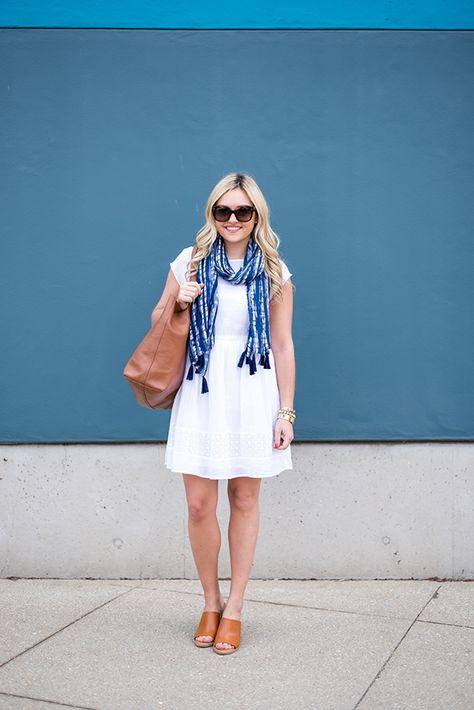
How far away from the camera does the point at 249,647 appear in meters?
3.66

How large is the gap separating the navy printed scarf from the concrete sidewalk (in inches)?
45.9

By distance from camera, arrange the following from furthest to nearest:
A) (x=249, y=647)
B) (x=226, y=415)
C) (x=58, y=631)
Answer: (x=58, y=631), (x=249, y=647), (x=226, y=415)

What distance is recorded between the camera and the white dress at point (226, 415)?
353 cm

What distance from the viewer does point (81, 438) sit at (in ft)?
14.9

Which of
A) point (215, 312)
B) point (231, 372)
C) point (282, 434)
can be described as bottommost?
point (282, 434)

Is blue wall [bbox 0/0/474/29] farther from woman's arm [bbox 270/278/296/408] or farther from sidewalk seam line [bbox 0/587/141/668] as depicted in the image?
sidewalk seam line [bbox 0/587/141/668]

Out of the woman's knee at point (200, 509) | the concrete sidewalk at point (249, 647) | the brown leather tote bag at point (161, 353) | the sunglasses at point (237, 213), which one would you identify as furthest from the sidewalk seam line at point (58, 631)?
the sunglasses at point (237, 213)

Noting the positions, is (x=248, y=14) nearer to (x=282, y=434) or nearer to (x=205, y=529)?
(x=282, y=434)

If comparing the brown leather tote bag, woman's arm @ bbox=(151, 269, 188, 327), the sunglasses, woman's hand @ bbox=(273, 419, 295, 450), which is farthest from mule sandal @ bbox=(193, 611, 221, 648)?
the sunglasses

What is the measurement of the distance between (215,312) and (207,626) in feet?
4.52

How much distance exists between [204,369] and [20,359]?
1.43 meters

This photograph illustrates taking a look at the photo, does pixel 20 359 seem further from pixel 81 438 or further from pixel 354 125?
pixel 354 125

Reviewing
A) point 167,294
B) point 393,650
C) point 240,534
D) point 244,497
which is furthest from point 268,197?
point 393,650

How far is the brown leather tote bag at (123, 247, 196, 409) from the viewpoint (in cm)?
345
